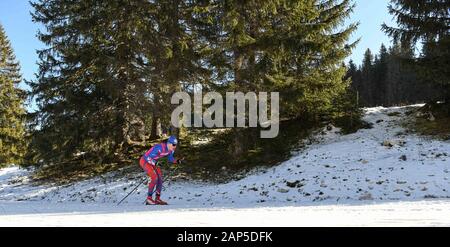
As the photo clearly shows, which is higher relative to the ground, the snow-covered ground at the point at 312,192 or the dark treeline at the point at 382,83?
the dark treeline at the point at 382,83

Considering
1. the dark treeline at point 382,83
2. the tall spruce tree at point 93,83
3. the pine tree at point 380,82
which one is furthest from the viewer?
the pine tree at point 380,82

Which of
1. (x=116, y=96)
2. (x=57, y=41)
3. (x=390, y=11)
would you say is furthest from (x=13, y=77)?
(x=390, y=11)

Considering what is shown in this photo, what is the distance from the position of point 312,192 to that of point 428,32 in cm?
858

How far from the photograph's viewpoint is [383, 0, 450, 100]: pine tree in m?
16.5

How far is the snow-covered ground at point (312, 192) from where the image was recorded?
30.2ft

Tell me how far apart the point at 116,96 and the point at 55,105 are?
9.78 ft

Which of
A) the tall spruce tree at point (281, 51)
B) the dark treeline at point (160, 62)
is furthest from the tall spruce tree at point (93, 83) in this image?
the tall spruce tree at point (281, 51)

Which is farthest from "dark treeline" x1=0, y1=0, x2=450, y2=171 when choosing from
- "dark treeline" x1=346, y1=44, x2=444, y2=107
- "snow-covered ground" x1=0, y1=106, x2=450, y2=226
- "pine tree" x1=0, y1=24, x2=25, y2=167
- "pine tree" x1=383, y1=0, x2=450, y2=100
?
"dark treeline" x1=346, y1=44, x2=444, y2=107

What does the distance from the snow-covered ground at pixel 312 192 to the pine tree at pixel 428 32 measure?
264 cm

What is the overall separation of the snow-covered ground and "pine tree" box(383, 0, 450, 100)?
264 centimetres

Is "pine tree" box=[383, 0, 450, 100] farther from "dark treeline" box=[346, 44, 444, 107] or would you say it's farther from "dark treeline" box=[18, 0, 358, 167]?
"dark treeline" box=[346, 44, 444, 107]

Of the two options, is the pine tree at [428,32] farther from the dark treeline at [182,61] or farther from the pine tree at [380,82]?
the pine tree at [380,82]
